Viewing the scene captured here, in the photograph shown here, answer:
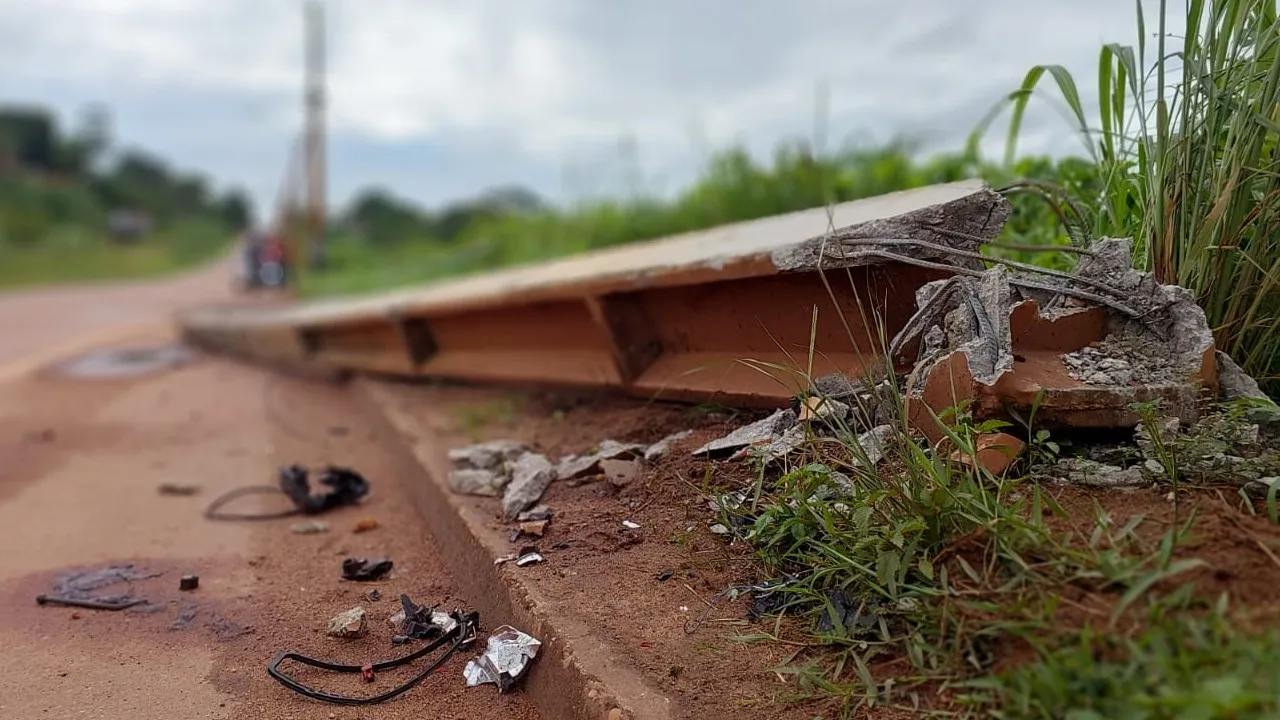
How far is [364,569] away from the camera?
99.2 inches

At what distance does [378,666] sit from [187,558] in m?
1.18

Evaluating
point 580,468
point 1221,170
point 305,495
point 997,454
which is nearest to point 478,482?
point 580,468

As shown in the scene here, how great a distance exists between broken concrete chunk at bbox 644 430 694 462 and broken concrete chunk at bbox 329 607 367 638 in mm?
912

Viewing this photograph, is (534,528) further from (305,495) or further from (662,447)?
(305,495)

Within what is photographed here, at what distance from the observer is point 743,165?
6.42 meters

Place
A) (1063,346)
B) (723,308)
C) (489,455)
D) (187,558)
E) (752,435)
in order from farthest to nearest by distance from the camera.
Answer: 1. (489,455)
2. (723,308)
3. (187,558)
4. (752,435)
5. (1063,346)

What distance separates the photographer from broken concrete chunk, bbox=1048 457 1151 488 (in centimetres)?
175

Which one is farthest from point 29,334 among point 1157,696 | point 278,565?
point 1157,696

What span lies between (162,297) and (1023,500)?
59.1 ft

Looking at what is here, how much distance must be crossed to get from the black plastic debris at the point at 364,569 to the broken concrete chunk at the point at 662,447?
85 cm

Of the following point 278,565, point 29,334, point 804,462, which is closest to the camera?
point 804,462

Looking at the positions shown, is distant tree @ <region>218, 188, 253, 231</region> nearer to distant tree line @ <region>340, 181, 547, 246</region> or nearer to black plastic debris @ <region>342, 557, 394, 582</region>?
distant tree line @ <region>340, 181, 547, 246</region>

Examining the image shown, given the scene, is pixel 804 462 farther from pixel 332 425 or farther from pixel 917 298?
pixel 332 425

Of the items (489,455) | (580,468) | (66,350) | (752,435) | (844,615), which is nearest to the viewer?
(844,615)
